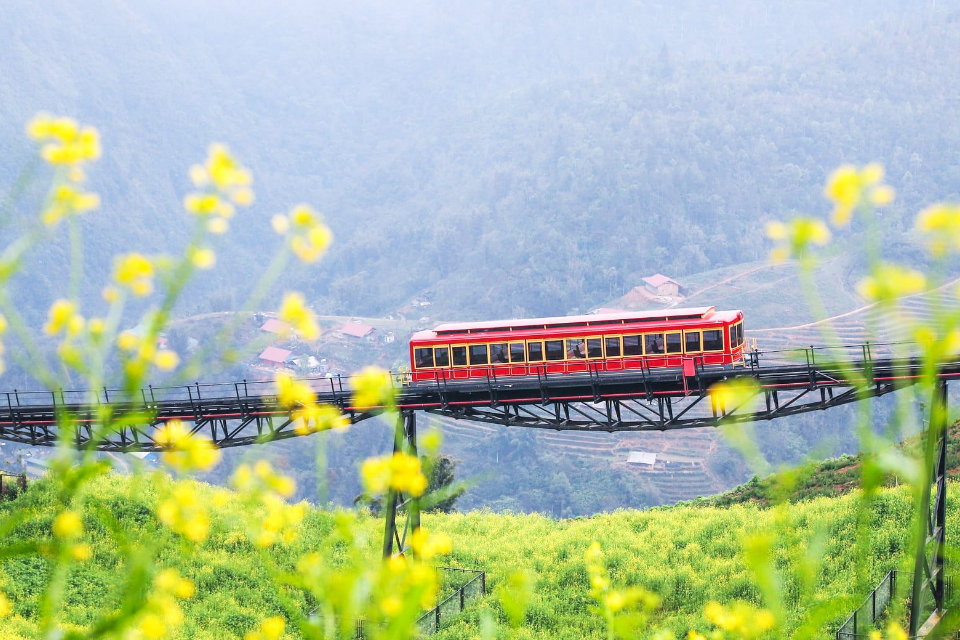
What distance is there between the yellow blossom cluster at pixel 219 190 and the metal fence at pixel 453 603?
22135 mm

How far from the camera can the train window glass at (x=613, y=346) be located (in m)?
24.3

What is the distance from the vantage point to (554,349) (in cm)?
2455

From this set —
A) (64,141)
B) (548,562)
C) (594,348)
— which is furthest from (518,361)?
(64,141)

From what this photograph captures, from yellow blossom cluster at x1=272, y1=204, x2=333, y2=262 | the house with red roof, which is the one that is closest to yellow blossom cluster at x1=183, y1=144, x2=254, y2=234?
yellow blossom cluster at x1=272, y1=204, x2=333, y2=262

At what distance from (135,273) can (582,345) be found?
21.2m

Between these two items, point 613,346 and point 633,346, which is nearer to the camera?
point 633,346

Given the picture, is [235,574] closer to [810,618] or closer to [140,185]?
[810,618]

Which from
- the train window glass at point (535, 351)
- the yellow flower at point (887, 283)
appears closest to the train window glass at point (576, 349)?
the train window glass at point (535, 351)

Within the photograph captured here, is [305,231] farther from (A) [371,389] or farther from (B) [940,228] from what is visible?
(B) [940,228]

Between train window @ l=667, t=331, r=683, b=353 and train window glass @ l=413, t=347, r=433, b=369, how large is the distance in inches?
231

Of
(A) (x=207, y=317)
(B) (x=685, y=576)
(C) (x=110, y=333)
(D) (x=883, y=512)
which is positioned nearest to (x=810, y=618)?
(C) (x=110, y=333)

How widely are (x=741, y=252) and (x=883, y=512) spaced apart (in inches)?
5144

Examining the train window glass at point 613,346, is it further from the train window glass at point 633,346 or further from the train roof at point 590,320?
the train roof at point 590,320

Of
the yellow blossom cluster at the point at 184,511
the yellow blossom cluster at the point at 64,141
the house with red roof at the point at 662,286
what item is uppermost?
the house with red roof at the point at 662,286
